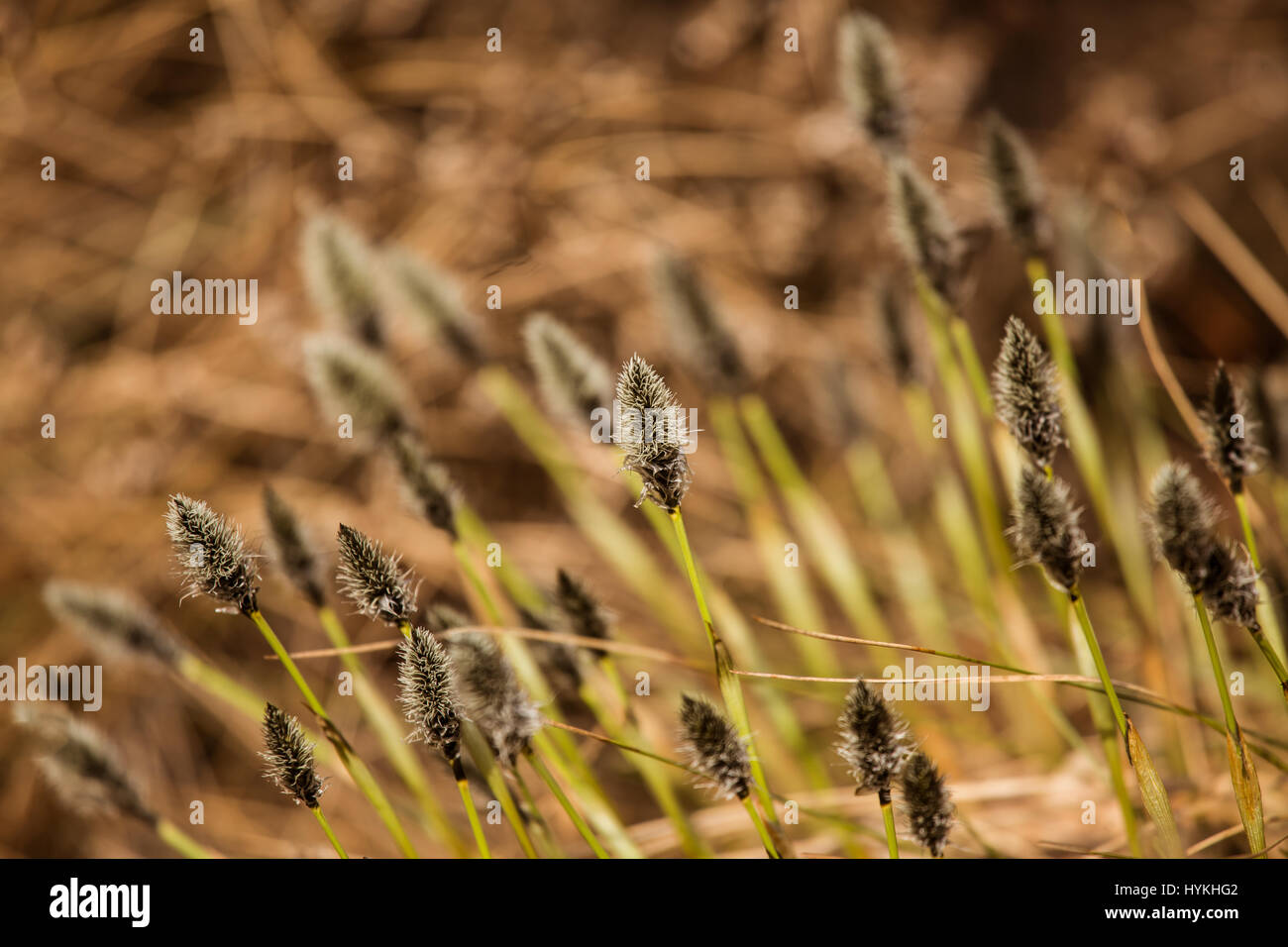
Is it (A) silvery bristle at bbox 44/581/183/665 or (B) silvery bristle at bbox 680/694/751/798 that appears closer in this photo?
(B) silvery bristle at bbox 680/694/751/798

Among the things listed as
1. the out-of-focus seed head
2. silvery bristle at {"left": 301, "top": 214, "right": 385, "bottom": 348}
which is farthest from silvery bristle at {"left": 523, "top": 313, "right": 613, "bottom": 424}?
the out-of-focus seed head

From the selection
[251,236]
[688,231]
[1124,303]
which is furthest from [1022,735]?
[251,236]

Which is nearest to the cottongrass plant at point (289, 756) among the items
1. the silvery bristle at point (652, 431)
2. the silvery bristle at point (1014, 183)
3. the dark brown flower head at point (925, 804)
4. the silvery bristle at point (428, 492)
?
the silvery bristle at point (428, 492)

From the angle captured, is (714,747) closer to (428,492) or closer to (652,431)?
(652,431)

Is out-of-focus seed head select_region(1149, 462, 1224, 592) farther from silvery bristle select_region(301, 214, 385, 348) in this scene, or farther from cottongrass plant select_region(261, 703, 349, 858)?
silvery bristle select_region(301, 214, 385, 348)

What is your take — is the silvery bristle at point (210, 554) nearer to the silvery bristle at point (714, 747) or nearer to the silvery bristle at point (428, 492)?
the silvery bristle at point (428, 492)

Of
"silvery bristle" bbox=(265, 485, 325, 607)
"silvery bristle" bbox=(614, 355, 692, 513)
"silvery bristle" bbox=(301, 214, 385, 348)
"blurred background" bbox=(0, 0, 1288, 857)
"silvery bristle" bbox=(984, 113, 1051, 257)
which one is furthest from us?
"blurred background" bbox=(0, 0, 1288, 857)

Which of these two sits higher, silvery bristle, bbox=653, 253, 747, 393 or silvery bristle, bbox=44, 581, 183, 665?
silvery bristle, bbox=653, 253, 747, 393
